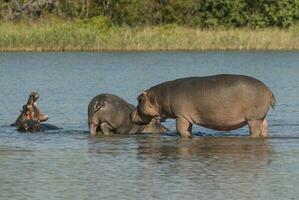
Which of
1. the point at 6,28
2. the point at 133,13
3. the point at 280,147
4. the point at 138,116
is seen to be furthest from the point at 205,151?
the point at 133,13

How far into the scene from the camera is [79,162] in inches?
468

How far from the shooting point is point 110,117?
47.9ft

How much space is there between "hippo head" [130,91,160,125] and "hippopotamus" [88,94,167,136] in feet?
0.76

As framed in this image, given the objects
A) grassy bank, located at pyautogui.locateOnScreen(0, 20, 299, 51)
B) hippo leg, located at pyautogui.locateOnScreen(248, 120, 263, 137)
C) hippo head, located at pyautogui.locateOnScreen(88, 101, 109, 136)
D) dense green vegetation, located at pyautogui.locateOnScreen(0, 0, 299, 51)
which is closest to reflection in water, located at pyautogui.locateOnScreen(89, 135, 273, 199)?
hippo leg, located at pyautogui.locateOnScreen(248, 120, 263, 137)

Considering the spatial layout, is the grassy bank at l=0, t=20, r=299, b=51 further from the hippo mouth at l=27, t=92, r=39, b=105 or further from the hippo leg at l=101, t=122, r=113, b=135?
the hippo leg at l=101, t=122, r=113, b=135

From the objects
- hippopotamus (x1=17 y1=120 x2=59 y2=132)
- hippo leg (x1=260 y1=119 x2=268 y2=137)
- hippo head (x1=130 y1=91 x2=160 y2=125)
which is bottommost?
hippopotamus (x1=17 y1=120 x2=59 y2=132)

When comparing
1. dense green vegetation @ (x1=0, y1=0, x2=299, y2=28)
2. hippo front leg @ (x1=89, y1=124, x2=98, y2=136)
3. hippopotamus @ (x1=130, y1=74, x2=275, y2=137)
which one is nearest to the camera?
hippopotamus @ (x1=130, y1=74, x2=275, y2=137)

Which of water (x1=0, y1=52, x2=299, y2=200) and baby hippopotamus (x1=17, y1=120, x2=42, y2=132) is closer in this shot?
water (x1=0, y1=52, x2=299, y2=200)

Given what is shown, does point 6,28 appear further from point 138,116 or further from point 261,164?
point 261,164

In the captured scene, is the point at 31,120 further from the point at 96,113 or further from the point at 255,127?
the point at 255,127

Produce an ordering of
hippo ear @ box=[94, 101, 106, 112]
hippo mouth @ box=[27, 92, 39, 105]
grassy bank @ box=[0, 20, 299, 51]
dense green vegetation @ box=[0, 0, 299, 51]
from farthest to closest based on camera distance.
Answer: dense green vegetation @ box=[0, 0, 299, 51] < grassy bank @ box=[0, 20, 299, 51] < hippo mouth @ box=[27, 92, 39, 105] < hippo ear @ box=[94, 101, 106, 112]

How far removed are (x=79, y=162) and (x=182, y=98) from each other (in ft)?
7.97

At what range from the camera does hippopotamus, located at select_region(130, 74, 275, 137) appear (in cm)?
1359

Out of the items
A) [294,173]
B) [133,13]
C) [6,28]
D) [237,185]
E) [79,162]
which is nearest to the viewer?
[237,185]
